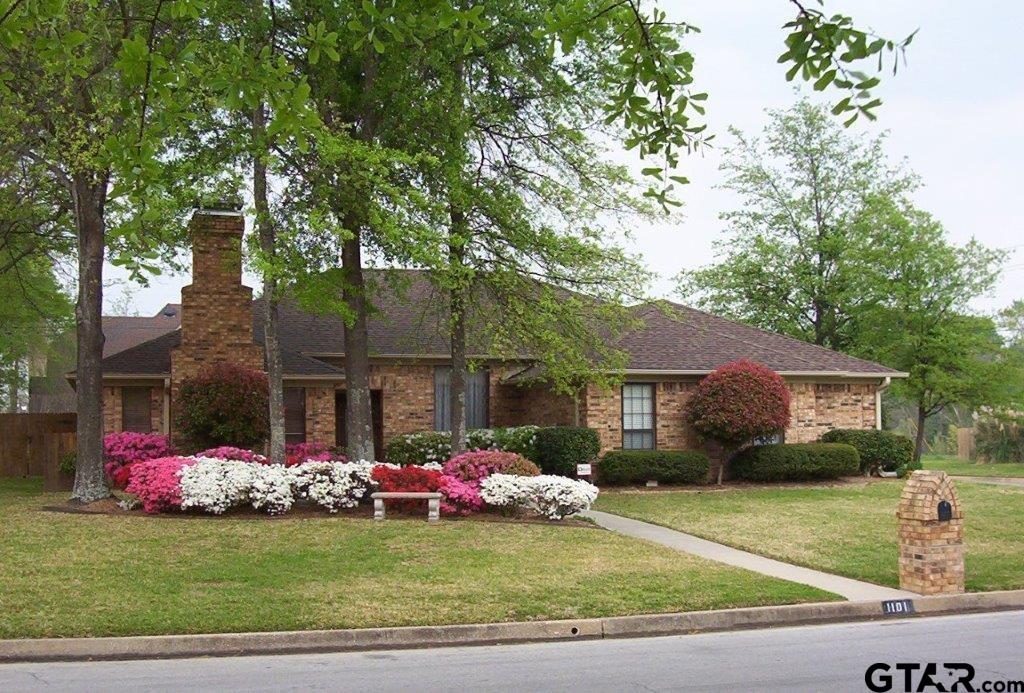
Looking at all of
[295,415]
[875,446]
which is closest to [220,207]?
[295,415]

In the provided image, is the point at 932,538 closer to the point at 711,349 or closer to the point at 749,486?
the point at 749,486

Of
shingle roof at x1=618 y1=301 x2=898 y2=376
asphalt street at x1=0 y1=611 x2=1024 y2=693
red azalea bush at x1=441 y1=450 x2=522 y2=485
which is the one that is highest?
shingle roof at x1=618 y1=301 x2=898 y2=376

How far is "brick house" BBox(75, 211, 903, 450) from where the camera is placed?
2195 centimetres

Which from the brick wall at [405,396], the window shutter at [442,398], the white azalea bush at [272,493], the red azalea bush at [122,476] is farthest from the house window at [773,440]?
the red azalea bush at [122,476]

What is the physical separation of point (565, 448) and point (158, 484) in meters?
9.58

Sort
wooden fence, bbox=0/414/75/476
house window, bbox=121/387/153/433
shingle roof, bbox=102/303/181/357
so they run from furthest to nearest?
shingle roof, bbox=102/303/181/357 → wooden fence, bbox=0/414/75/476 → house window, bbox=121/387/153/433

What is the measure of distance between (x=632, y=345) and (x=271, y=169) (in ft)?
38.3

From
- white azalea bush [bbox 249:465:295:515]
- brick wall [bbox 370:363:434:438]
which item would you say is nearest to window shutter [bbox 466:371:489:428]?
brick wall [bbox 370:363:434:438]

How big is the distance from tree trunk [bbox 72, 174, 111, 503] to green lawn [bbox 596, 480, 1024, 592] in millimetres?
9489

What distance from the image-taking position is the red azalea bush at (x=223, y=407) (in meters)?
20.8

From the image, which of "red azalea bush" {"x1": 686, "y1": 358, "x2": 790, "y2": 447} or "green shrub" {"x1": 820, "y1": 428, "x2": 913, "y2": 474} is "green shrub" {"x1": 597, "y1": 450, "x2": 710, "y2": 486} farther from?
"green shrub" {"x1": 820, "y1": 428, "x2": 913, "y2": 474}

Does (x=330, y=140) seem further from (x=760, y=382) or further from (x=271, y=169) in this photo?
(x=760, y=382)

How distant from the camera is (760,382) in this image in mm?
24625

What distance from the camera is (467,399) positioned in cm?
2694
